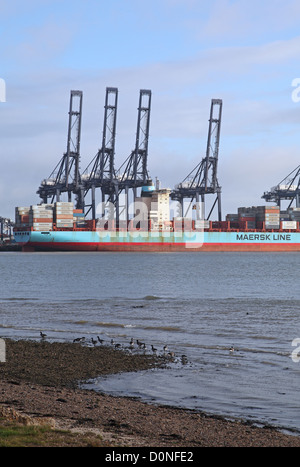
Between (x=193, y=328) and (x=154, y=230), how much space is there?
229 feet

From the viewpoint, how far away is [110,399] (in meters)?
10.1

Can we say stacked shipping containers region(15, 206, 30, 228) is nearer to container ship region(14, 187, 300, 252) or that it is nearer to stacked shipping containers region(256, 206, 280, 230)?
container ship region(14, 187, 300, 252)

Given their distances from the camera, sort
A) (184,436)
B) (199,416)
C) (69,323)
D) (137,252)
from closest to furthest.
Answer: (184,436) < (199,416) < (69,323) < (137,252)

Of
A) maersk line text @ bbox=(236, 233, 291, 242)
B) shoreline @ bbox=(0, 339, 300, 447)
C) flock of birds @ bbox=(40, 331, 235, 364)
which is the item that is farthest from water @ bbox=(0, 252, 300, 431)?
maersk line text @ bbox=(236, 233, 291, 242)

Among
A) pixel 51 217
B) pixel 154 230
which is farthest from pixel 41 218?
pixel 154 230

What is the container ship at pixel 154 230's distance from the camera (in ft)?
275

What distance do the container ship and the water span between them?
1621 inches

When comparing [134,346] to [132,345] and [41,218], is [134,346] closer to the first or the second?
[132,345]

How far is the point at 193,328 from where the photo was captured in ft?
63.2

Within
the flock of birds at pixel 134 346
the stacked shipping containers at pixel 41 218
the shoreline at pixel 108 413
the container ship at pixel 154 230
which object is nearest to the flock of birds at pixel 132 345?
the flock of birds at pixel 134 346
